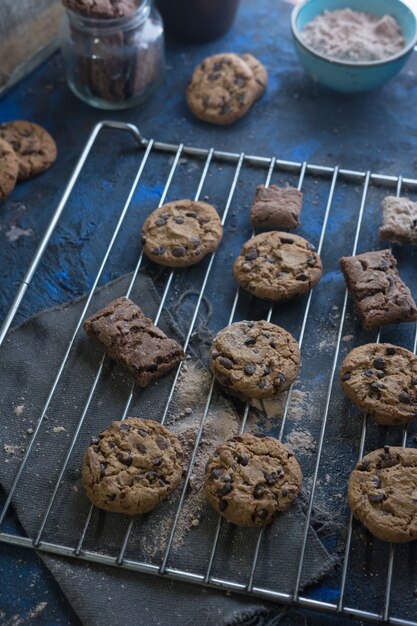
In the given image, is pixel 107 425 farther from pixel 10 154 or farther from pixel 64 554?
pixel 10 154

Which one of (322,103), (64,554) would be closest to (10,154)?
(322,103)

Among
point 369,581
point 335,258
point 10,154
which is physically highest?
point 10,154

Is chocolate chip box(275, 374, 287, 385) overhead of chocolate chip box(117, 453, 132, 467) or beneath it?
overhead

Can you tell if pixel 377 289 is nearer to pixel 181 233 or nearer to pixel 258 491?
pixel 181 233

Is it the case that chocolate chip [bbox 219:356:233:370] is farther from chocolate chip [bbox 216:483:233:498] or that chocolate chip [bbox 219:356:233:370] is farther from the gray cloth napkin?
chocolate chip [bbox 216:483:233:498]

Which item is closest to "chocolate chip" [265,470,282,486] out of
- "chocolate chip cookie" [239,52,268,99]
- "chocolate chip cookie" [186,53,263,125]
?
"chocolate chip cookie" [186,53,263,125]

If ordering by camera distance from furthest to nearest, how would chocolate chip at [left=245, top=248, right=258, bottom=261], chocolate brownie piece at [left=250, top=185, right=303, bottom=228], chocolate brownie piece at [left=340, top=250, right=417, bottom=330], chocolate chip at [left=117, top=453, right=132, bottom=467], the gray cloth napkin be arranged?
chocolate brownie piece at [left=250, top=185, right=303, bottom=228], chocolate chip at [left=245, top=248, right=258, bottom=261], chocolate brownie piece at [left=340, top=250, right=417, bottom=330], chocolate chip at [left=117, top=453, right=132, bottom=467], the gray cloth napkin

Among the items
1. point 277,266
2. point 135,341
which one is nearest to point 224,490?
point 135,341

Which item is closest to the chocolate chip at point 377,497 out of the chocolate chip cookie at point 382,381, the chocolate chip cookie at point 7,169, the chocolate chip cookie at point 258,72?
the chocolate chip cookie at point 382,381
